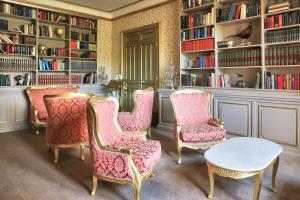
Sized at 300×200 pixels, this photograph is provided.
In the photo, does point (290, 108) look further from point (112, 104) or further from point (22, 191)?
point (22, 191)

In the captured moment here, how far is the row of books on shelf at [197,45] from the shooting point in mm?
4412

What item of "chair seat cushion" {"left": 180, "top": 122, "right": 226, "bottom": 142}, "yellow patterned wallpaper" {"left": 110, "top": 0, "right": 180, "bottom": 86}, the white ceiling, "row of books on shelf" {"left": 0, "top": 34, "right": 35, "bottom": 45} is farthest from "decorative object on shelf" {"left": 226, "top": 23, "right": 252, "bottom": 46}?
"row of books on shelf" {"left": 0, "top": 34, "right": 35, "bottom": 45}

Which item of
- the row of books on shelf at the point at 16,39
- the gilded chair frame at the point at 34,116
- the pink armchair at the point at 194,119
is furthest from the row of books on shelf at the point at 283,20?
the row of books on shelf at the point at 16,39

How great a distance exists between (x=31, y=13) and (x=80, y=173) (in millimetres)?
4099

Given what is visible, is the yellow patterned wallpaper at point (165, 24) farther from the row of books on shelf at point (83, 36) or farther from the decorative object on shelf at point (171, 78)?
the row of books on shelf at point (83, 36)

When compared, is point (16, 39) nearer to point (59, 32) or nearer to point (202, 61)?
point (59, 32)

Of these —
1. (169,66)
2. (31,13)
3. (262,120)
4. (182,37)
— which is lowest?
(262,120)

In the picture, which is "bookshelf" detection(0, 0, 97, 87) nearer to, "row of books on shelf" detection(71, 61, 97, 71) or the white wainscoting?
"row of books on shelf" detection(71, 61, 97, 71)

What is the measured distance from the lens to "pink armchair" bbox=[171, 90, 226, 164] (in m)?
3.20

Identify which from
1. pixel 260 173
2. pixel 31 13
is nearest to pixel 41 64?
pixel 31 13

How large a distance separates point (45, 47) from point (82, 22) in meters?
1.15

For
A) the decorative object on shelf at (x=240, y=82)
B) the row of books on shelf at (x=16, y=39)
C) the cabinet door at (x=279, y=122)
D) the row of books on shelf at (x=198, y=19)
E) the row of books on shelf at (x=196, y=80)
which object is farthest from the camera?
the row of books on shelf at (x=16, y=39)

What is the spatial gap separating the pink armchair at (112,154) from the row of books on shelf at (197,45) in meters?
2.53

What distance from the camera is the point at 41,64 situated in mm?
5617
